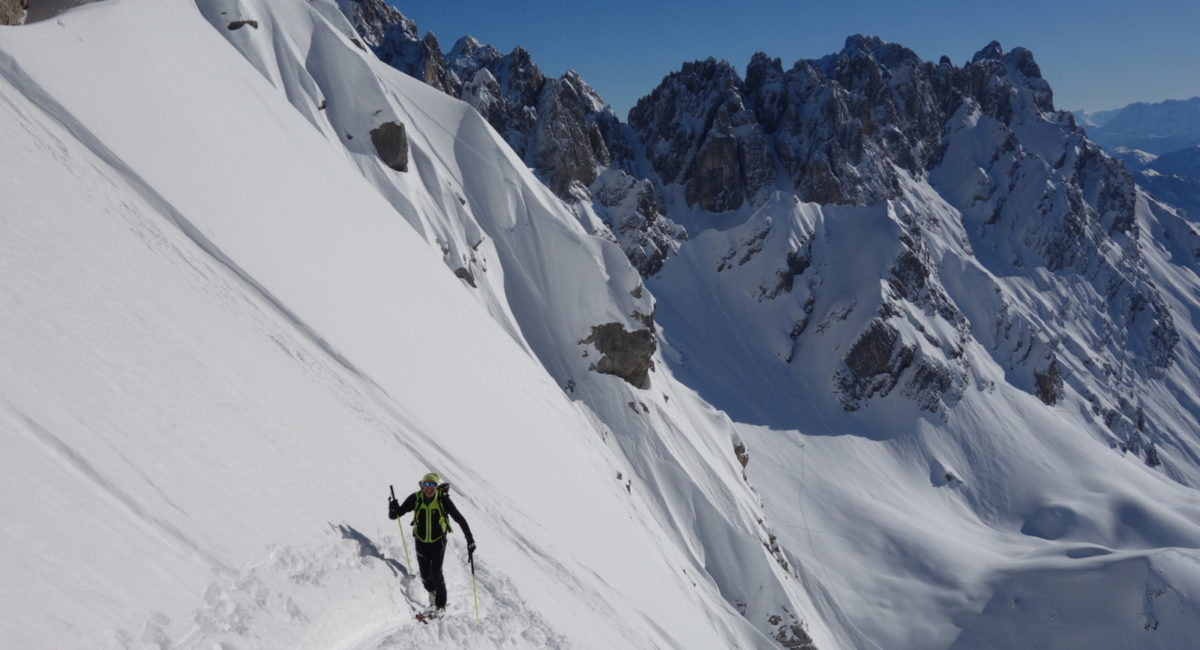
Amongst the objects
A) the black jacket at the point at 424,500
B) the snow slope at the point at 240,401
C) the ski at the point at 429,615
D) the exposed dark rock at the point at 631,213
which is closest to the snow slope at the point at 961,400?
the exposed dark rock at the point at 631,213

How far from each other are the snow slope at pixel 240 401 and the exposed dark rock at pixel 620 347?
10076 millimetres

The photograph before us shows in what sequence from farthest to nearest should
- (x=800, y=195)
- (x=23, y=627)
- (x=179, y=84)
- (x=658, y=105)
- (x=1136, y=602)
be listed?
1. (x=658, y=105)
2. (x=800, y=195)
3. (x=1136, y=602)
4. (x=179, y=84)
5. (x=23, y=627)

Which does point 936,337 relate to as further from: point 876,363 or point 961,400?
point 876,363

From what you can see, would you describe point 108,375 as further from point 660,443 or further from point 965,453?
point 965,453

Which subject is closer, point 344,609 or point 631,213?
point 344,609

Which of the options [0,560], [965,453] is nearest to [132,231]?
[0,560]

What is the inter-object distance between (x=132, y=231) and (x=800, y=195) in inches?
4030

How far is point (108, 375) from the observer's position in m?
9.14

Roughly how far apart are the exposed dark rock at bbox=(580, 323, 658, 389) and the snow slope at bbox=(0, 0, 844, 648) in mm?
10076

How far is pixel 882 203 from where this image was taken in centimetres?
9612

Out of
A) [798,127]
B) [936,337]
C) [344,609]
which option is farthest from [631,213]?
[344,609]

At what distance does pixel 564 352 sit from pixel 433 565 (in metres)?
38.3

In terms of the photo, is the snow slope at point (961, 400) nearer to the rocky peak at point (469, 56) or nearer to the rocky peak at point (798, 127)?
the rocky peak at point (798, 127)

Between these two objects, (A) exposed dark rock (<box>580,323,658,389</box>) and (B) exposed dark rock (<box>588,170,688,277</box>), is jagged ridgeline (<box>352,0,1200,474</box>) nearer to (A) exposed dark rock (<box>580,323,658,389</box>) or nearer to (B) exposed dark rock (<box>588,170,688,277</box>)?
(B) exposed dark rock (<box>588,170,688,277</box>)
